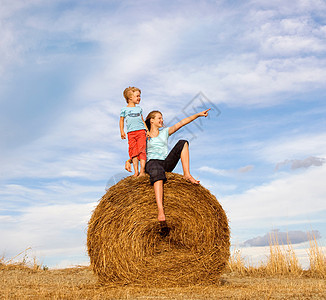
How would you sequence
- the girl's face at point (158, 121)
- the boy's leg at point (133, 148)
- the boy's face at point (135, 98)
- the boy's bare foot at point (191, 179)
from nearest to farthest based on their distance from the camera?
1. the boy's bare foot at point (191, 179)
2. the boy's leg at point (133, 148)
3. the girl's face at point (158, 121)
4. the boy's face at point (135, 98)

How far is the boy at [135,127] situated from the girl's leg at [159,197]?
33cm

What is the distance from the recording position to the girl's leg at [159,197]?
5.73 meters

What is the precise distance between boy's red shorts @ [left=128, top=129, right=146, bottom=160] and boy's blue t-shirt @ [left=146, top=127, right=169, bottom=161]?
0.10 m

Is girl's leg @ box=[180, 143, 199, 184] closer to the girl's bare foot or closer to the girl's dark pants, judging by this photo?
the girl's dark pants

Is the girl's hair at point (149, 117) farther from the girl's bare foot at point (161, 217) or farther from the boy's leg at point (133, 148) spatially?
the girl's bare foot at point (161, 217)

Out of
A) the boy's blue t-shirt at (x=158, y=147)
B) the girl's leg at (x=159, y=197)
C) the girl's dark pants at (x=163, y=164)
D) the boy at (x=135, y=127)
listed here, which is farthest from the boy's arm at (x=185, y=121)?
the girl's leg at (x=159, y=197)

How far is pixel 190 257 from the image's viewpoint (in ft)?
18.9

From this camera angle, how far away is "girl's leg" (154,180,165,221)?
226 inches

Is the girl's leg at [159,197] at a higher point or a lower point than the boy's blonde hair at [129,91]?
lower

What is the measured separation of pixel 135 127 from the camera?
607 cm

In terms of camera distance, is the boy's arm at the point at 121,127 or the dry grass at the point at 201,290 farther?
the boy's arm at the point at 121,127

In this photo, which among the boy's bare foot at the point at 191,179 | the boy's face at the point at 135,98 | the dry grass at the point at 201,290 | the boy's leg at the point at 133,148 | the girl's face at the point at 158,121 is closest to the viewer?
the dry grass at the point at 201,290

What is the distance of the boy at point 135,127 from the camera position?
5.94 metres

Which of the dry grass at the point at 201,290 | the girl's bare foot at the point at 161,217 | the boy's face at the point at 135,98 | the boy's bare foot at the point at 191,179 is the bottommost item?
A: the dry grass at the point at 201,290
